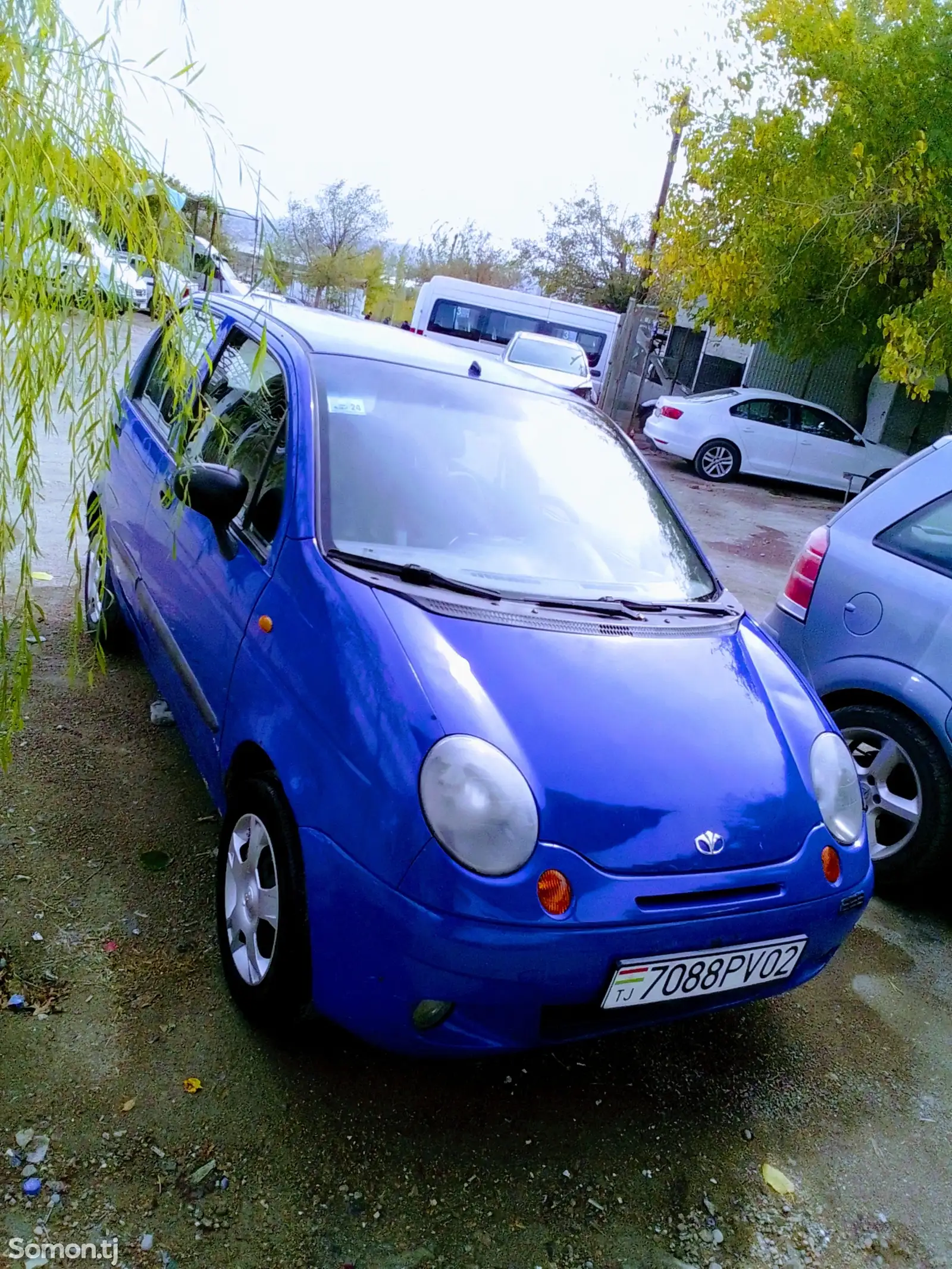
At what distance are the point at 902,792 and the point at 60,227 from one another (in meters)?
3.42

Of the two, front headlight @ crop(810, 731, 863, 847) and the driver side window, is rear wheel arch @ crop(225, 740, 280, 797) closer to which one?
the driver side window

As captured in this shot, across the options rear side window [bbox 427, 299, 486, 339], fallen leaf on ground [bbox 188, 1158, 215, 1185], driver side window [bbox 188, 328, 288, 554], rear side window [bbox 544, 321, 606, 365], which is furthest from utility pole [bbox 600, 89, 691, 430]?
fallen leaf on ground [bbox 188, 1158, 215, 1185]

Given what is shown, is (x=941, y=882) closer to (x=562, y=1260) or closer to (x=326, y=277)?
(x=562, y=1260)

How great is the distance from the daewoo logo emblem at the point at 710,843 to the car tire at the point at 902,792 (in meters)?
1.62

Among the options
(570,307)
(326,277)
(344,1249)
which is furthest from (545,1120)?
(326,277)

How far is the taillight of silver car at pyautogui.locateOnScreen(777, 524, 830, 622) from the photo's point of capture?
4.12 m

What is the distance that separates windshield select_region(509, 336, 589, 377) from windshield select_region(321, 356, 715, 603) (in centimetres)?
1289

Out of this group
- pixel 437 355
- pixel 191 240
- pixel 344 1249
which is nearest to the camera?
pixel 191 240

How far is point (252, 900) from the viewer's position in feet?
8.11

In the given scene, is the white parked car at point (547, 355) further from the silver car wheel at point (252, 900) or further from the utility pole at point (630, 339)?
the silver car wheel at point (252, 900)

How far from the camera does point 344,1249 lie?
1.97 m

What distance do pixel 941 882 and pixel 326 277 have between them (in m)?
37.1

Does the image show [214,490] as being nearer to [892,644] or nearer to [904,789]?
[892,644]

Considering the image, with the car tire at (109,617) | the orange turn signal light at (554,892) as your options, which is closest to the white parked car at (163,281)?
the orange turn signal light at (554,892)
